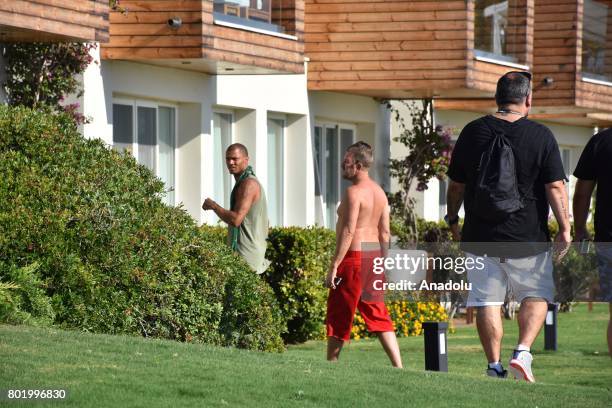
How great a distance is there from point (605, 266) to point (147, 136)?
9.99 metres

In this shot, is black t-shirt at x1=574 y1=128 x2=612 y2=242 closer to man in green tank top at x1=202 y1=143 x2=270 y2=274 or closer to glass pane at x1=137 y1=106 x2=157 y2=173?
man in green tank top at x1=202 y1=143 x2=270 y2=274

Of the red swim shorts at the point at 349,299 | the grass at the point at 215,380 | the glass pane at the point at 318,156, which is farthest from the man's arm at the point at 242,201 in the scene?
the glass pane at the point at 318,156

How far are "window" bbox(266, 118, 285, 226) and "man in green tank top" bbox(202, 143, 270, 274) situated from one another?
817 cm

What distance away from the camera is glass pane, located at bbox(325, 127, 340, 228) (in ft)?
76.6

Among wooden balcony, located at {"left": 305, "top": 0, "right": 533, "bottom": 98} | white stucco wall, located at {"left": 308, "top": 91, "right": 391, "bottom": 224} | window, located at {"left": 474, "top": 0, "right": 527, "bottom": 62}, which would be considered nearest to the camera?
wooden balcony, located at {"left": 305, "top": 0, "right": 533, "bottom": 98}

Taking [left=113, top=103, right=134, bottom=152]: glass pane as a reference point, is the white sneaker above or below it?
below

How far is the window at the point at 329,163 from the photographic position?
22.9 meters

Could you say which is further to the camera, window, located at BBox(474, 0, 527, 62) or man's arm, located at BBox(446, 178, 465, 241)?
window, located at BBox(474, 0, 527, 62)

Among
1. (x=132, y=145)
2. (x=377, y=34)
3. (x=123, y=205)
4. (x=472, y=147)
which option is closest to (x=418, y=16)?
(x=377, y=34)

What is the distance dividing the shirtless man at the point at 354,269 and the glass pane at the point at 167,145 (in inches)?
315

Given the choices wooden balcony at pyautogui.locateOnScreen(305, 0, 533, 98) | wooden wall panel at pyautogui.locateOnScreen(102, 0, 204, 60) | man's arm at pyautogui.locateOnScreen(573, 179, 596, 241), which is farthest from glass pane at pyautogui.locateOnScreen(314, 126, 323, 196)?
man's arm at pyautogui.locateOnScreen(573, 179, 596, 241)

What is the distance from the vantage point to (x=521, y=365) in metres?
9.56

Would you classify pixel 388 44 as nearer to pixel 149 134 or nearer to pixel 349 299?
pixel 149 134

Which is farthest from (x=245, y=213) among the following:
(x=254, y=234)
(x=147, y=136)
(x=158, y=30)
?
(x=147, y=136)
